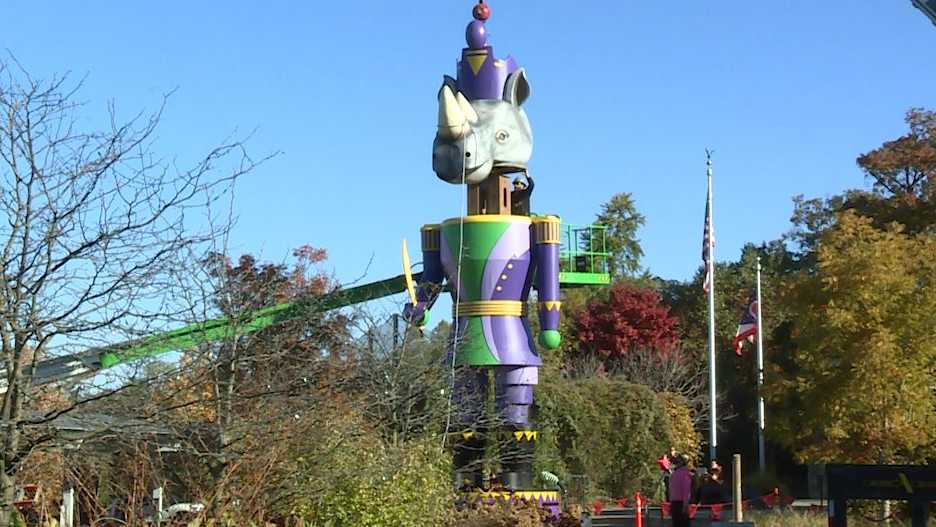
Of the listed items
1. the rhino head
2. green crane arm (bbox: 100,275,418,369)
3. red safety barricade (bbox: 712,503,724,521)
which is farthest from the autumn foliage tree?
green crane arm (bbox: 100,275,418,369)

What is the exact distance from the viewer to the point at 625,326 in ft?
143

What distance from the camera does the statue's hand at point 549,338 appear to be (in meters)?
23.9

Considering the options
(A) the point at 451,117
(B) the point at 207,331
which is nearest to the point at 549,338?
(A) the point at 451,117

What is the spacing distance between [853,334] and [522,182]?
21.7 ft

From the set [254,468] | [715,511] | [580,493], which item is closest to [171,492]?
[254,468]

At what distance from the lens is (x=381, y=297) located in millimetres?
27781

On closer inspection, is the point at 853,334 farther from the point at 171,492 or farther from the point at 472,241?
the point at 171,492

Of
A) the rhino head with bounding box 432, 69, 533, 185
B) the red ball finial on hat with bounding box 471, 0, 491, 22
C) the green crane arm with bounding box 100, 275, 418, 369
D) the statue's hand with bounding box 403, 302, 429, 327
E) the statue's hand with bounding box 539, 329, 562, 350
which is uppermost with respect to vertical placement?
the red ball finial on hat with bounding box 471, 0, 491, 22

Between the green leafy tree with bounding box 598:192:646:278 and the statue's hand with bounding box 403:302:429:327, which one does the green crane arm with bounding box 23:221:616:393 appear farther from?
the green leafy tree with bounding box 598:192:646:278

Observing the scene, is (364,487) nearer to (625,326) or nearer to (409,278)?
→ (409,278)

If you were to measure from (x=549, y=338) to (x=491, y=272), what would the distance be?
1.69 m

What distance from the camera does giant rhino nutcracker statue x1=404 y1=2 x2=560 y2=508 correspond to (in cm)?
2330

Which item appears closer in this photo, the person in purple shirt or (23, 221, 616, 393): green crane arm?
(23, 221, 616, 393): green crane arm

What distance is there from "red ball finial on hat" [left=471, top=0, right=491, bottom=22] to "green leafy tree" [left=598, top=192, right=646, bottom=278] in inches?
1214
